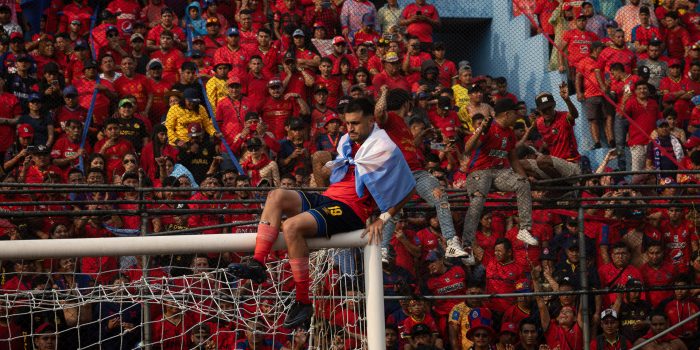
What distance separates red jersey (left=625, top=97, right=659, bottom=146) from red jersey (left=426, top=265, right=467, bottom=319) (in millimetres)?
4078

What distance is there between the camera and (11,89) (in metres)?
12.6

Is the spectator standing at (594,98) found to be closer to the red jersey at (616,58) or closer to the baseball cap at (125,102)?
the red jersey at (616,58)

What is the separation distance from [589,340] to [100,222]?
4293 mm

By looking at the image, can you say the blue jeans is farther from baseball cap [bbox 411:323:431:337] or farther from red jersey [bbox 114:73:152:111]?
red jersey [bbox 114:73:152:111]

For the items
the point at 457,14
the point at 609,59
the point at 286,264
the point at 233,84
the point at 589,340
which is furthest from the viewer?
the point at 457,14

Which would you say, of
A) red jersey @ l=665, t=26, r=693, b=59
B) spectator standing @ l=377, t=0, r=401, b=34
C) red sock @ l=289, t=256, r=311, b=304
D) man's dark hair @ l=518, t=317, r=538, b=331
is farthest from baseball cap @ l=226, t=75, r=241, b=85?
red sock @ l=289, t=256, r=311, b=304

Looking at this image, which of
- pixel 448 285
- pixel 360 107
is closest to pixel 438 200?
pixel 448 285

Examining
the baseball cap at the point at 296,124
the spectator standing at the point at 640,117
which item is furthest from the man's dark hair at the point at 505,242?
the spectator standing at the point at 640,117

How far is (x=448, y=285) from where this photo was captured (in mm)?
9984

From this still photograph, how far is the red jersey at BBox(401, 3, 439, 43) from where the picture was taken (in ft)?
49.5

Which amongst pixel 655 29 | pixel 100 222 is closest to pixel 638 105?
pixel 655 29

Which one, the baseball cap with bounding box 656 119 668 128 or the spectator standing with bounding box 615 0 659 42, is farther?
the spectator standing with bounding box 615 0 659 42

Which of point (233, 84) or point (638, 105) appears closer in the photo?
point (233, 84)

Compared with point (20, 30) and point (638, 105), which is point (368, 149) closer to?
point (638, 105)
